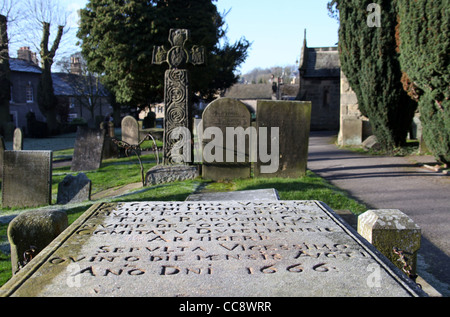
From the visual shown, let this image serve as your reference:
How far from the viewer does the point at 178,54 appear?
972 centimetres

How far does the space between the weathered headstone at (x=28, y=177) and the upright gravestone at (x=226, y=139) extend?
3416 mm

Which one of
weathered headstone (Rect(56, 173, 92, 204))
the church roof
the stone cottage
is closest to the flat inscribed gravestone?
weathered headstone (Rect(56, 173, 92, 204))

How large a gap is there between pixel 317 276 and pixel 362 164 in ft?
31.5

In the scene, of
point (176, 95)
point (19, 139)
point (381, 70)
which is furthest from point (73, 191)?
point (381, 70)

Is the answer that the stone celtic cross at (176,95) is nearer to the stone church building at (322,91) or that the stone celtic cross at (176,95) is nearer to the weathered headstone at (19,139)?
the weathered headstone at (19,139)

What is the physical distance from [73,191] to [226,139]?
11.6 ft

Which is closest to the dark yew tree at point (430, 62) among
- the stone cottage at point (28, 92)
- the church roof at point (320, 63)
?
the church roof at point (320, 63)

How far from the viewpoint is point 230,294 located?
8.35 ft

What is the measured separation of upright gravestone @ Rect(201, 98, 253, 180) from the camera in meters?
9.43

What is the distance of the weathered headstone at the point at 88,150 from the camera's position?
12.8m

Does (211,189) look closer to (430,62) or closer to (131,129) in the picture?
(430,62)

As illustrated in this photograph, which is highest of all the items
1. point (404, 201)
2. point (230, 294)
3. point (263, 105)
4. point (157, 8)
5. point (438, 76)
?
point (157, 8)

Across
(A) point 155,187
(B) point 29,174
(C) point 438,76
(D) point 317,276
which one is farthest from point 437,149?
(B) point 29,174
